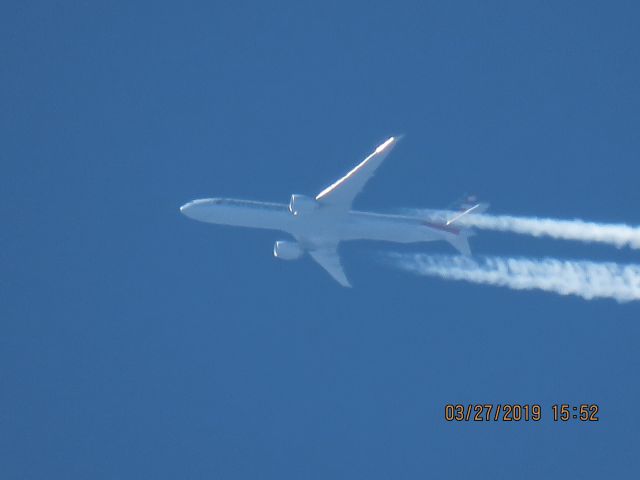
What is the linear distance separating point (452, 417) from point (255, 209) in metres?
14.9

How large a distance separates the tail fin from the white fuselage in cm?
26

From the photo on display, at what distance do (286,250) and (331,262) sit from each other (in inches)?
133

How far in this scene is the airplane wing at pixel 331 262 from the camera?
6103 cm

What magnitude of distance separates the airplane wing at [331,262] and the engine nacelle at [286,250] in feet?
3.99

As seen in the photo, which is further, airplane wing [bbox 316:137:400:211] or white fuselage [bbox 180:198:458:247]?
white fuselage [bbox 180:198:458:247]

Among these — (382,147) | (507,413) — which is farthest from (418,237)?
(507,413)

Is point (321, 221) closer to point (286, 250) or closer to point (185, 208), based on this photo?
point (286, 250)

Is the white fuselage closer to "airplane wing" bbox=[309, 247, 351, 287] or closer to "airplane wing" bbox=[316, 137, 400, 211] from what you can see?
"airplane wing" bbox=[316, 137, 400, 211]

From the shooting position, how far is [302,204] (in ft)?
185

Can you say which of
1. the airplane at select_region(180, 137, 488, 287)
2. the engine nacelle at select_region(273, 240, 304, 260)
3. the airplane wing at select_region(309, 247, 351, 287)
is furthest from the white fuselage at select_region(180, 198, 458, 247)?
the airplane wing at select_region(309, 247, 351, 287)

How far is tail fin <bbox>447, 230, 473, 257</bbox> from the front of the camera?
2318 inches

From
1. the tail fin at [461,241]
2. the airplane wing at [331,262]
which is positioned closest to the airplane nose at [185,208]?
the airplane wing at [331,262]

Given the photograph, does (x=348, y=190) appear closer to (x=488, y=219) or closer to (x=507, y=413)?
(x=488, y=219)

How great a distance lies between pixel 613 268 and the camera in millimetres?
53031
